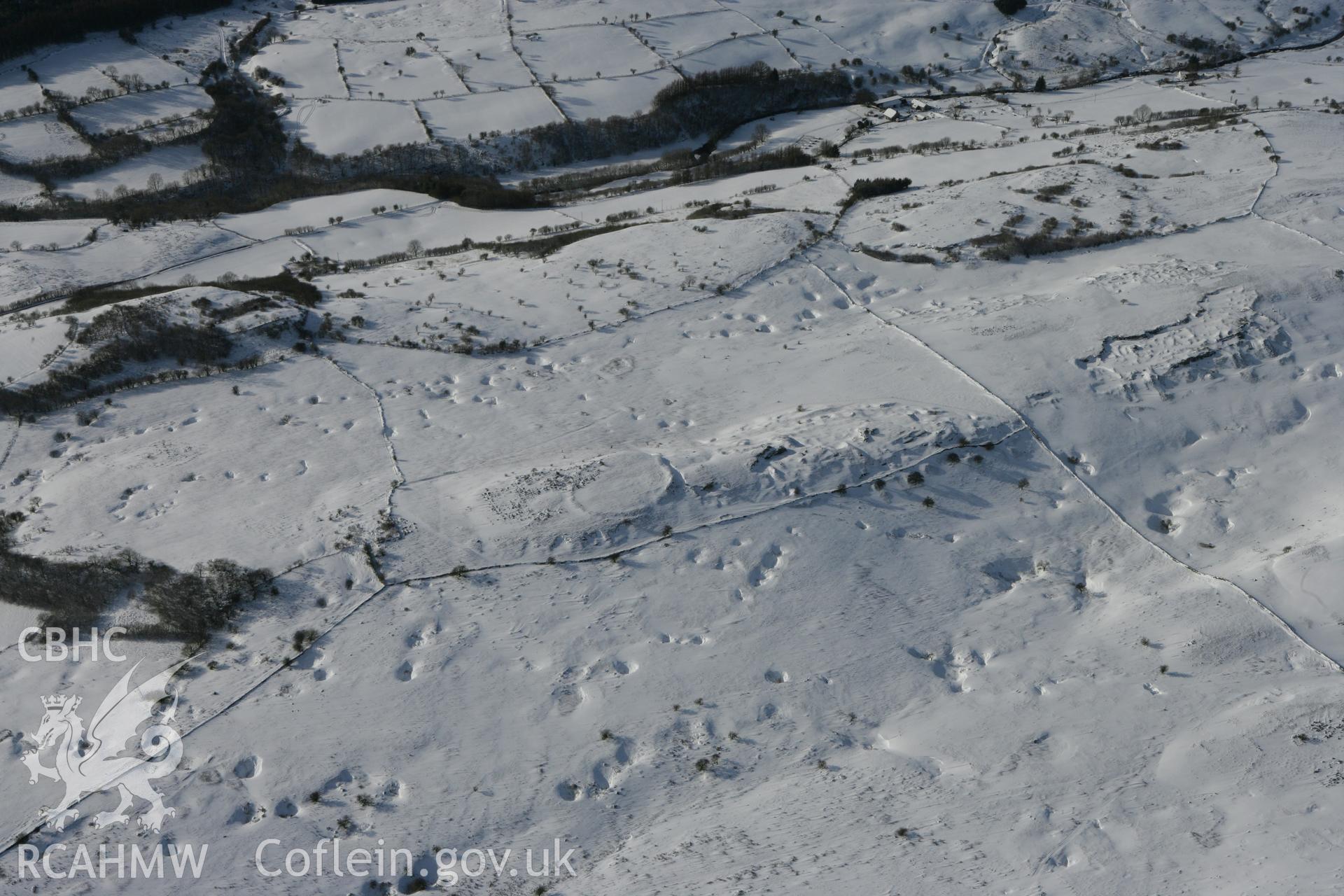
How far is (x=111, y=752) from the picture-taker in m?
12.4

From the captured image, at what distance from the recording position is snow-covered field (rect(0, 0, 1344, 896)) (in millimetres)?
11766

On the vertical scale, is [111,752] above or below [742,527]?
below

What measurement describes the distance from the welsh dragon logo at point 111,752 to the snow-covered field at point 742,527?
13cm

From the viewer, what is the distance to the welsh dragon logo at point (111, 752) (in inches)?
468

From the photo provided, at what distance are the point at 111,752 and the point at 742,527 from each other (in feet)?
29.7

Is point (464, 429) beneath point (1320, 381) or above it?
beneath

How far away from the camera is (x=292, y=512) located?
51.4 ft

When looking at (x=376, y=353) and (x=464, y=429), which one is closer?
(x=464, y=429)

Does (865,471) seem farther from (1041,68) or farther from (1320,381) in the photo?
(1041,68)

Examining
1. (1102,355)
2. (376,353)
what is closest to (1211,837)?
(1102,355)

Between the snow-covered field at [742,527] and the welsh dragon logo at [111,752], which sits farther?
the welsh dragon logo at [111,752]

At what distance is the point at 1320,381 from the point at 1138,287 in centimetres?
360

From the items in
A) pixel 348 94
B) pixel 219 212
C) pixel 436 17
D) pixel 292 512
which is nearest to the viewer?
pixel 292 512

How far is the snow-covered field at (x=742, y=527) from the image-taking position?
11766 millimetres
